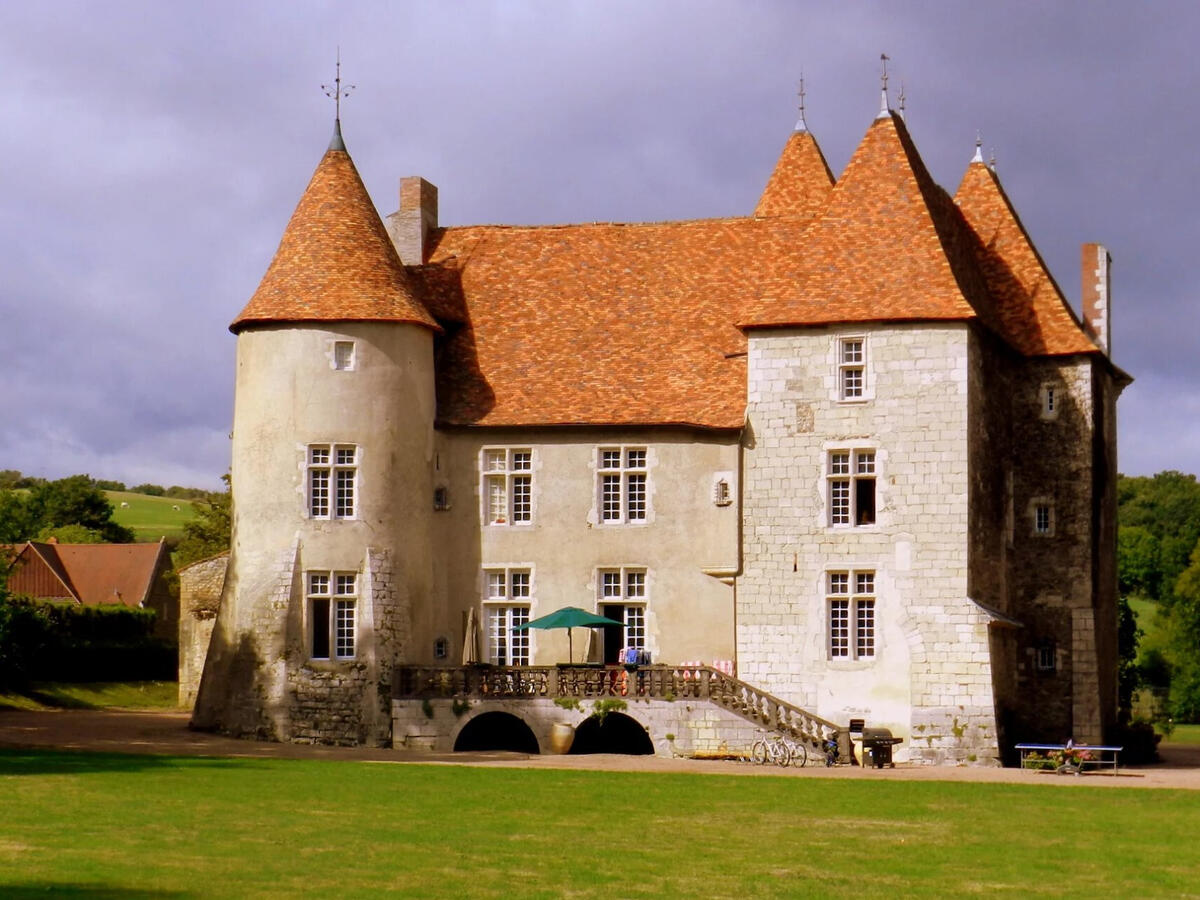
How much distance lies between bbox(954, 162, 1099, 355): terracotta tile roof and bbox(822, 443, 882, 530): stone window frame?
516cm

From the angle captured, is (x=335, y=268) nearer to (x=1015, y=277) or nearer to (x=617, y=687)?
(x=617, y=687)

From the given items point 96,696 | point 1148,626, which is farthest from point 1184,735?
point 1148,626

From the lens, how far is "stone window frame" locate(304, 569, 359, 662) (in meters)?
41.2

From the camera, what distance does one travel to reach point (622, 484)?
42.5 metres

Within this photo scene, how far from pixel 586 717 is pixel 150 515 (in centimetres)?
9118

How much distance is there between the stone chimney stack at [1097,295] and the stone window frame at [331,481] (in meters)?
17.2

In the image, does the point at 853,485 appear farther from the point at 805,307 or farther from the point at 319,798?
the point at 319,798

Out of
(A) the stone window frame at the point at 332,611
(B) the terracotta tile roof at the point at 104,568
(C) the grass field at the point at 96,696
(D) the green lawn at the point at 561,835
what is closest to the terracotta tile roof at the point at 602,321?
(A) the stone window frame at the point at 332,611

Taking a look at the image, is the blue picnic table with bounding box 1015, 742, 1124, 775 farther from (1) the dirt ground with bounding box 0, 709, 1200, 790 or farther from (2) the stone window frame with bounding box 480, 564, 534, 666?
(2) the stone window frame with bounding box 480, 564, 534, 666

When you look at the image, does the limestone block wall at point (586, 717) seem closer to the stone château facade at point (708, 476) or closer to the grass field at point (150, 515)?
the stone château facade at point (708, 476)

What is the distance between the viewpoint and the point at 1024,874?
20.4 metres

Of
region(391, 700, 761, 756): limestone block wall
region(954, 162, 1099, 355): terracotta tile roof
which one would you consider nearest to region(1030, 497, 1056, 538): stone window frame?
region(954, 162, 1099, 355): terracotta tile roof

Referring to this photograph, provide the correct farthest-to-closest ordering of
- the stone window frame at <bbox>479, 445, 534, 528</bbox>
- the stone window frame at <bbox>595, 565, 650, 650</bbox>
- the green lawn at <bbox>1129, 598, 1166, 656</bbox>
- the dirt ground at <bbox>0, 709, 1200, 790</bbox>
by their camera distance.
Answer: the green lawn at <bbox>1129, 598, 1166, 656</bbox> → the stone window frame at <bbox>479, 445, 534, 528</bbox> → the stone window frame at <bbox>595, 565, 650, 650</bbox> → the dirt ground at <bbox>0, 709, 1200, 790</bbox>

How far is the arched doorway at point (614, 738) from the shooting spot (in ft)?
137
